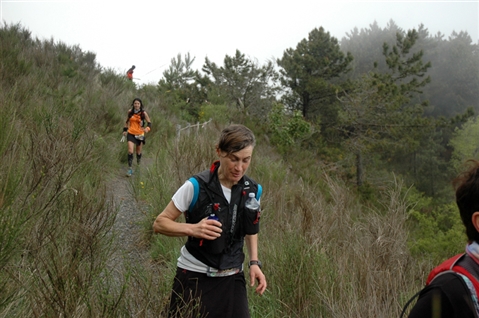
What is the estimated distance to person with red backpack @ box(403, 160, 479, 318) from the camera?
1.16 m

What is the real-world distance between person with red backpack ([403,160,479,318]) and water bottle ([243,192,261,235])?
1.13 metres

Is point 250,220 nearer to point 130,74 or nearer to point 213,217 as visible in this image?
point 213,217

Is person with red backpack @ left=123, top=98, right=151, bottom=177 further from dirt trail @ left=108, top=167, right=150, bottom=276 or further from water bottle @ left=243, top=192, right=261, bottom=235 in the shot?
water bottle @ left=243, top=192, right=261, bottom=235

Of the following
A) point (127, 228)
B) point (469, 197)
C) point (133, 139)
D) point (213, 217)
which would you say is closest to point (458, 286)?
point (469, 197)

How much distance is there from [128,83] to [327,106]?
588 inches

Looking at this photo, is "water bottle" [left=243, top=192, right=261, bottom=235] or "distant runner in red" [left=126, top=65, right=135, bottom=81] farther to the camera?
"distant runner in red" [left=126, top=65, right=135, bottom=81]

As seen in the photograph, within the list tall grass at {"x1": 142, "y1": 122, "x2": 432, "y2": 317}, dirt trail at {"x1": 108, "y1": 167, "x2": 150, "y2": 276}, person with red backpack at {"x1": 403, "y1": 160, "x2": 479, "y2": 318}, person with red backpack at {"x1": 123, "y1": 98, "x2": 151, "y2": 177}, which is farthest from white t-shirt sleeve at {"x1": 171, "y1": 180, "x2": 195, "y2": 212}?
person with red backpack at {"x1": 123, "y1": 98, "x2": 151, "y2": 177}

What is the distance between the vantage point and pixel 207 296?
2225 millimetres

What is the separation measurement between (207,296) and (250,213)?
0.50 m

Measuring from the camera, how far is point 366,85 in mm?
24344

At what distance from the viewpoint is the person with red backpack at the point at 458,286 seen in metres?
1.16

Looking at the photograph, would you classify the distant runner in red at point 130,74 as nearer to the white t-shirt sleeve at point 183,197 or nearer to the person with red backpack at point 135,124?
the person with red backpack at point 135,124

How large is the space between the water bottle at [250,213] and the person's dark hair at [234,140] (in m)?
0.27

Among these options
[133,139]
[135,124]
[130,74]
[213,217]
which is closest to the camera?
[213,217]
